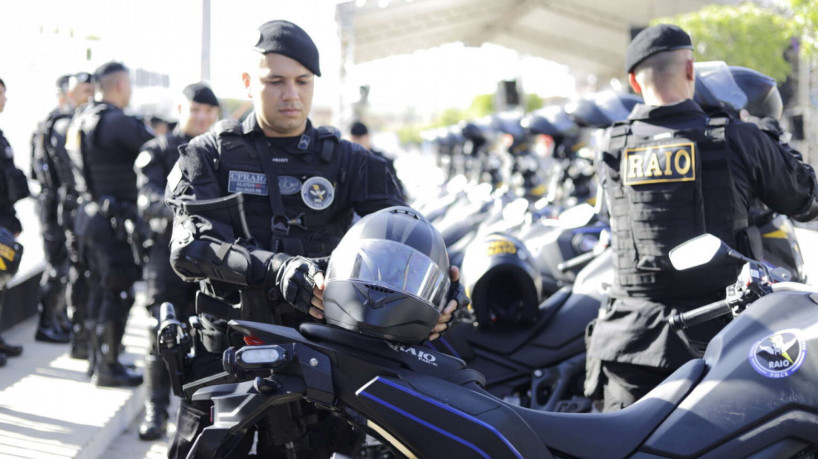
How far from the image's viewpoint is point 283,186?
2604 mm

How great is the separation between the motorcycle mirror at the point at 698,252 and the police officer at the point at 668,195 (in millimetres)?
773

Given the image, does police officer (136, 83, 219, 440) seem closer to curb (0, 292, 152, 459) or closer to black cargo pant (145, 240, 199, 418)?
black cargo pant (145, 240, 199, 418)

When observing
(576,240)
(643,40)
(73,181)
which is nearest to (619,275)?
(643,40)

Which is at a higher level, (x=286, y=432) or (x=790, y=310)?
(x=790, y=310)

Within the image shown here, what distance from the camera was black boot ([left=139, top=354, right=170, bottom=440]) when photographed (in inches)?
188

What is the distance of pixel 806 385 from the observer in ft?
5.81

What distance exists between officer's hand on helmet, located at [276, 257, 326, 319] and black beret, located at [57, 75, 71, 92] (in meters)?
5.84

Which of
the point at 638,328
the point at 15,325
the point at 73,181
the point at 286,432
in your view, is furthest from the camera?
the point at 15,325

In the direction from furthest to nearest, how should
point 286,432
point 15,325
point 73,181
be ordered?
point 15,325 → point 73,181 → point 286,432

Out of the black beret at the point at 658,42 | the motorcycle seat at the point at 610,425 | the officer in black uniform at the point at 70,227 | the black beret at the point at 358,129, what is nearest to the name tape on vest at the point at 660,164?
the black beret at the point at 658,42

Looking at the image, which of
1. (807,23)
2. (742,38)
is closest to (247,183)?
(807,23)

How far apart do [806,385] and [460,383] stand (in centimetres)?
72

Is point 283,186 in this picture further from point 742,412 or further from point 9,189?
point 9,189

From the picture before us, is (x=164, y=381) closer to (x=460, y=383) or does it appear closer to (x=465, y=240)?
(x=465, y=240)
